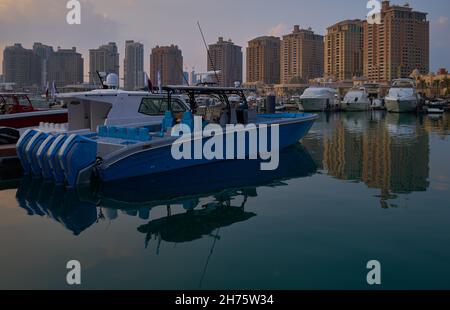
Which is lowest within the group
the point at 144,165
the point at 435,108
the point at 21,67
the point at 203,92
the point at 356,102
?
the point at 144,165

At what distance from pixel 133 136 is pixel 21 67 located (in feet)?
248

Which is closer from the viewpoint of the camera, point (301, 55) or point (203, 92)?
point (203, 92)

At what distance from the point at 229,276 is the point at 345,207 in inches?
178

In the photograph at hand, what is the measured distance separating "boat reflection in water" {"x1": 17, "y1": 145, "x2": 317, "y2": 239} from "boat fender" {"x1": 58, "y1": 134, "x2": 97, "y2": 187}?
1.44 ft

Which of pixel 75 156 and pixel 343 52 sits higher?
pixel 343 52

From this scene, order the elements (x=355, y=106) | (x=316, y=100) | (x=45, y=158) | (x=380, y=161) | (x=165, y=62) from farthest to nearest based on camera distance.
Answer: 1. (x=355, y=106)
2. (x=316, y=100)
3. (x=165, y=62)
4. (x=380, y=161)
5. (x=45, y=158)

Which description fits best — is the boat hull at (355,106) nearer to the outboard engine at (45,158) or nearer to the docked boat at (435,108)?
the docked boat at (435,108)

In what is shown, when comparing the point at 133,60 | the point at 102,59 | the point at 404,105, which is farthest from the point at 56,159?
the point at 404,105

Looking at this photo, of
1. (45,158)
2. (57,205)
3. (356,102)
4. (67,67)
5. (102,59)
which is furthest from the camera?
(67,67)

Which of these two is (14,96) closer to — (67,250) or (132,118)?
(132,118)

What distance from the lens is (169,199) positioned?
34.9 ft

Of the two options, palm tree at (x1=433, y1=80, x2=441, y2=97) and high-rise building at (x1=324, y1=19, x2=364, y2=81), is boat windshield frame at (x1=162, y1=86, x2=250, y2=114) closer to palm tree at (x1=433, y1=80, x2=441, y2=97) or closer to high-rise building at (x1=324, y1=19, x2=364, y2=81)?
palm tree at (x1=433, y1=80, x2=441, y2=97)

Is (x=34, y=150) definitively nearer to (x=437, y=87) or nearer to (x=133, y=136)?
(x=133, y=136)

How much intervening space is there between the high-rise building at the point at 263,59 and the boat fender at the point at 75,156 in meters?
157
